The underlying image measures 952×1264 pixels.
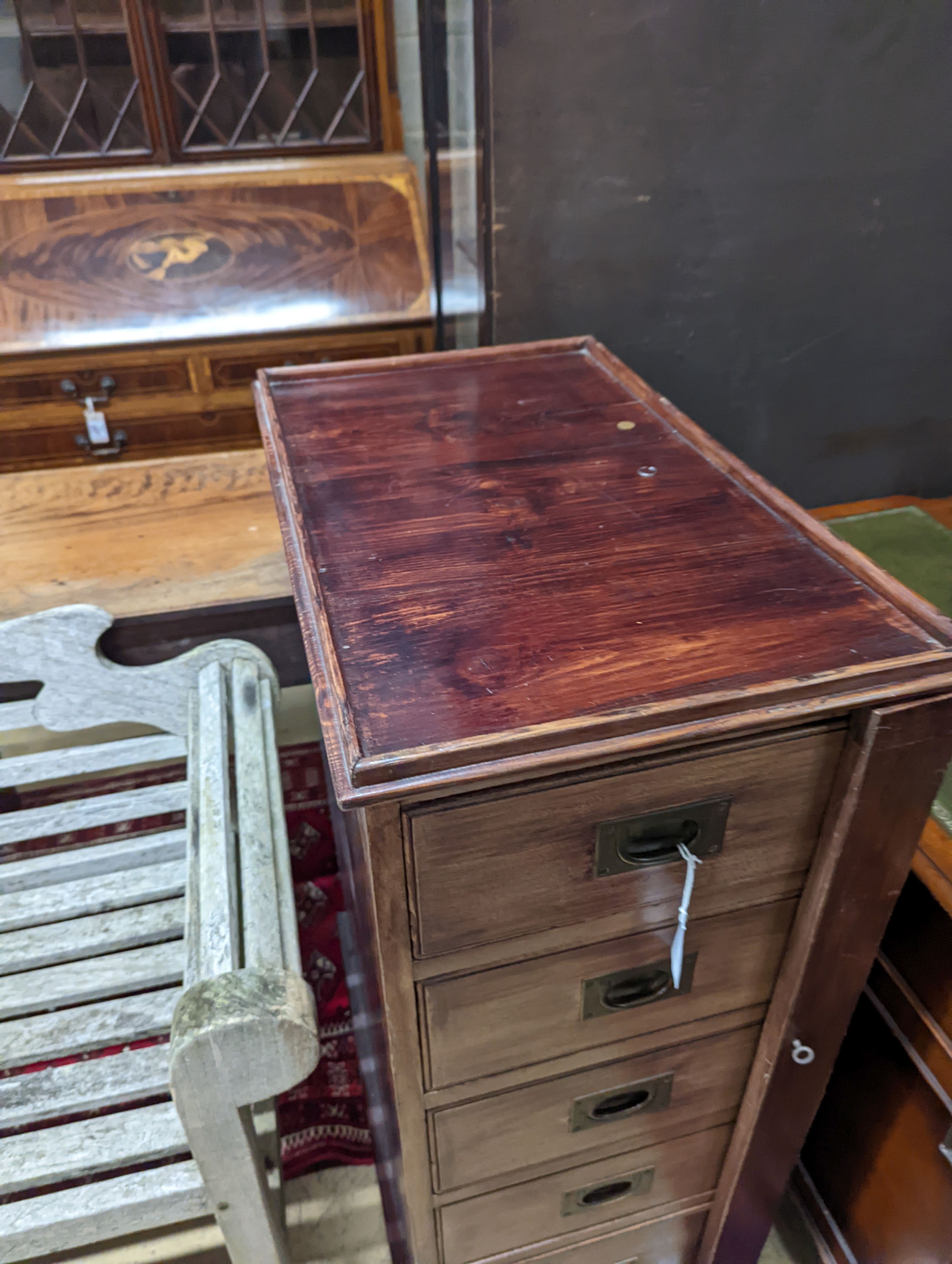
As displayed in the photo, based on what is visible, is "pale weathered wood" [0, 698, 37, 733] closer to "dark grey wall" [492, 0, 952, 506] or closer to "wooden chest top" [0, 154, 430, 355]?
"dark grey wall" [492, 0, 952, 506]

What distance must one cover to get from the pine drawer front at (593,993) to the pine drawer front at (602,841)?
4 centimetres

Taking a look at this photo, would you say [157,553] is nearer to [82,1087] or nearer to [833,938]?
[82,1087]

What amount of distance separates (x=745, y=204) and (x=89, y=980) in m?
1.28

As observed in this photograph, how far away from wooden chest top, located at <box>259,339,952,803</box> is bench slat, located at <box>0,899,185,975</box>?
1.92 feet

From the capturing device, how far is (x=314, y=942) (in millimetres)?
1531

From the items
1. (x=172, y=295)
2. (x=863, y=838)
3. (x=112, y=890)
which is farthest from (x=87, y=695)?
(x=172, y=295)

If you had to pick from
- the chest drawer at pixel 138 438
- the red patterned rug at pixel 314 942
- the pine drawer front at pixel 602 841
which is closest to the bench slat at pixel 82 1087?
the red patterned rug at pixel 314 942

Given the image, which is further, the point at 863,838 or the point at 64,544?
the point at 64,544

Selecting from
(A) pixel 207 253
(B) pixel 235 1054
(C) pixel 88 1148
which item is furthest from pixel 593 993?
(A) pixel 207 253

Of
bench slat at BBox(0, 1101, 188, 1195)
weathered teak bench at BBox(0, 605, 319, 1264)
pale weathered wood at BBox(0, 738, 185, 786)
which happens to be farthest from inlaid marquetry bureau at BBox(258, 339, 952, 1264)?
pale weathered wood at BBox(0, 738, 185, 786)

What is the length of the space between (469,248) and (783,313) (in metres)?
0.46

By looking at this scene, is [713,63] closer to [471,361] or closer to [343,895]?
[471,361]

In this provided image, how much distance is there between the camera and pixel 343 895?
1554 mm

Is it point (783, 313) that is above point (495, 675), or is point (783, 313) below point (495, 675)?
above
